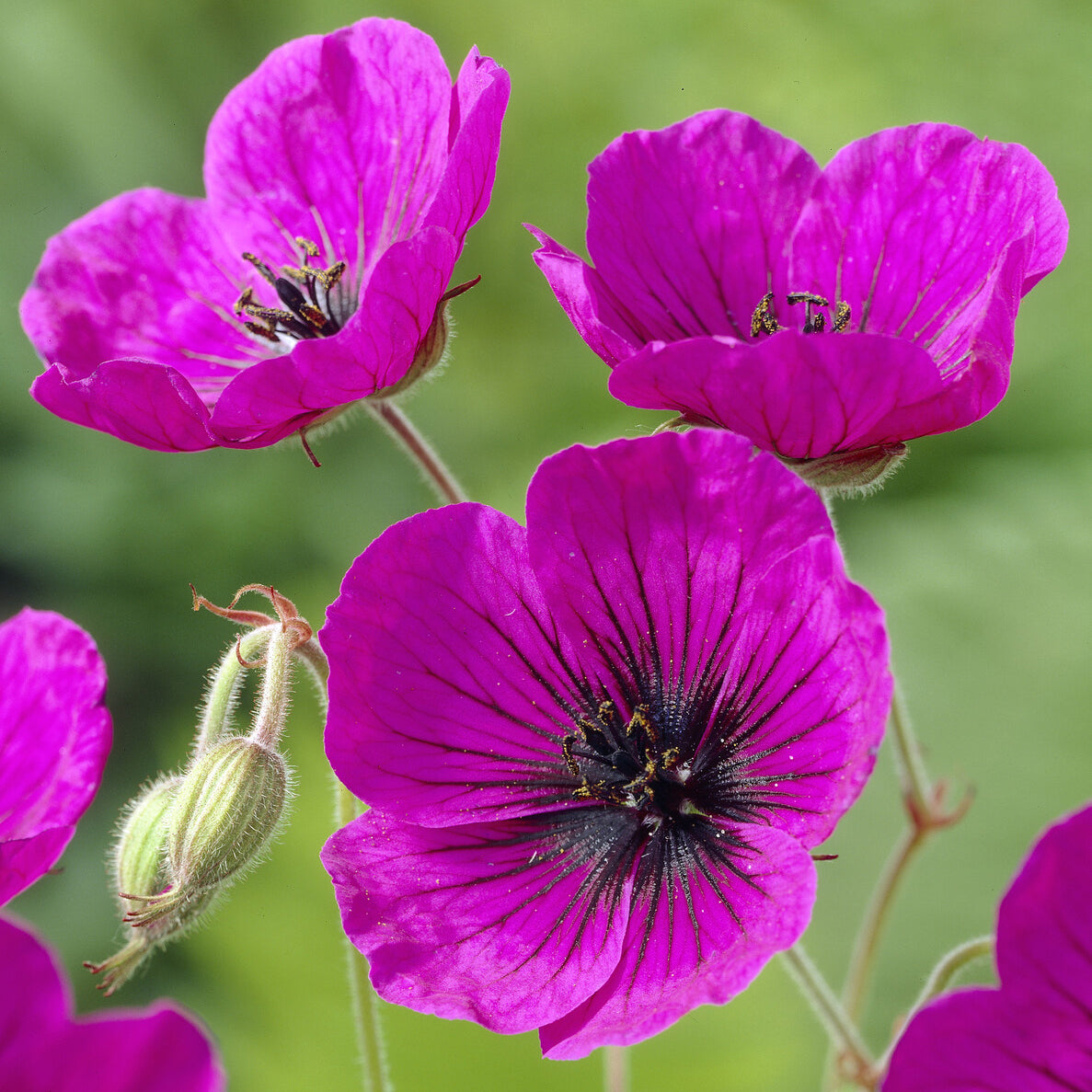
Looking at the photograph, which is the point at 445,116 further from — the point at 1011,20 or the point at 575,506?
the point at 1011,20

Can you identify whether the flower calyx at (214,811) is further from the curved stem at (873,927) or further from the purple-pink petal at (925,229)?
the curved stem at (873,927)

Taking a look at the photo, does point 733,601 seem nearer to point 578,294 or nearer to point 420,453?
point 578,294

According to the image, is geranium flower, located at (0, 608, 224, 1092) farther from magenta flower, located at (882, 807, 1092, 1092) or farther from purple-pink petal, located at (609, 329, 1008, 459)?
purple-pink petal, located at (609, 329, 1008, 459)

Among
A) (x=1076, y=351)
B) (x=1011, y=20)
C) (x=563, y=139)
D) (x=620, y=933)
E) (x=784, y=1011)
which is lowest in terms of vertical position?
(x=784, y=1011)

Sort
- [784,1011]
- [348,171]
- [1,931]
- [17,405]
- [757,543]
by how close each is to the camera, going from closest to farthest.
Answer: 1. [1,931]
2. [757,543]
3. [348,171]
4. [784,1011]
5. [17,405]

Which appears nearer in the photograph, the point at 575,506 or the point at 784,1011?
the point at 575,506

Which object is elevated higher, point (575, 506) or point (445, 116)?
point (445, 116)

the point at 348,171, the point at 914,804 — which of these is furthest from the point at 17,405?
the point at 914,804
